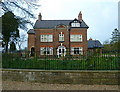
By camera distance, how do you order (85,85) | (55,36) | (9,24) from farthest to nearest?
(55,36) < (9,24) < (85,85)

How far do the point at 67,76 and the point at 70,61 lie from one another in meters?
1.08

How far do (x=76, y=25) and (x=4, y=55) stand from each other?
1166 inches

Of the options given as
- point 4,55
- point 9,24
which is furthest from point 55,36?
point 4,55

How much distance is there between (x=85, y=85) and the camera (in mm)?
8109

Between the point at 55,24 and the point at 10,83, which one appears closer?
the point at 10,83

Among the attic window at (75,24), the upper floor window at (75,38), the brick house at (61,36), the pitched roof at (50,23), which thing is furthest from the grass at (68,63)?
the attic window at (75,24)

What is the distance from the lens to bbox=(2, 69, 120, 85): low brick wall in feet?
26.8

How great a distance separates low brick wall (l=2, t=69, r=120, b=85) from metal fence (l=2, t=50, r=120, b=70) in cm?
55

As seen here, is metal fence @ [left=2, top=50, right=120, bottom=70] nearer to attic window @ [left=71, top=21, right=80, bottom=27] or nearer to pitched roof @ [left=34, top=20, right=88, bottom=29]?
attic window @ [left=71, top=21, right=80, bottom=27]

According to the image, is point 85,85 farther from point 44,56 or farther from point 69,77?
point 44,56

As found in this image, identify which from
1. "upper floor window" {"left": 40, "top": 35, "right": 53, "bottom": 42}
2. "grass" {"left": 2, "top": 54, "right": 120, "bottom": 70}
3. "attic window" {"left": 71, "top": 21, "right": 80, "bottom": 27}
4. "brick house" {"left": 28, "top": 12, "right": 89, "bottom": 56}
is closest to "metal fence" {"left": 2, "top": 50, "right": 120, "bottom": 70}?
"grass" {"left": 2, "top": 54, "right": 120, "bottom": 70}

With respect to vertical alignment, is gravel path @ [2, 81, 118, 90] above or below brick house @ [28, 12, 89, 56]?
below

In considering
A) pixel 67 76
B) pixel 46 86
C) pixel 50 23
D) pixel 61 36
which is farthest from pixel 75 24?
pixel 46 86

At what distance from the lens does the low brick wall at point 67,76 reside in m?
8.16
